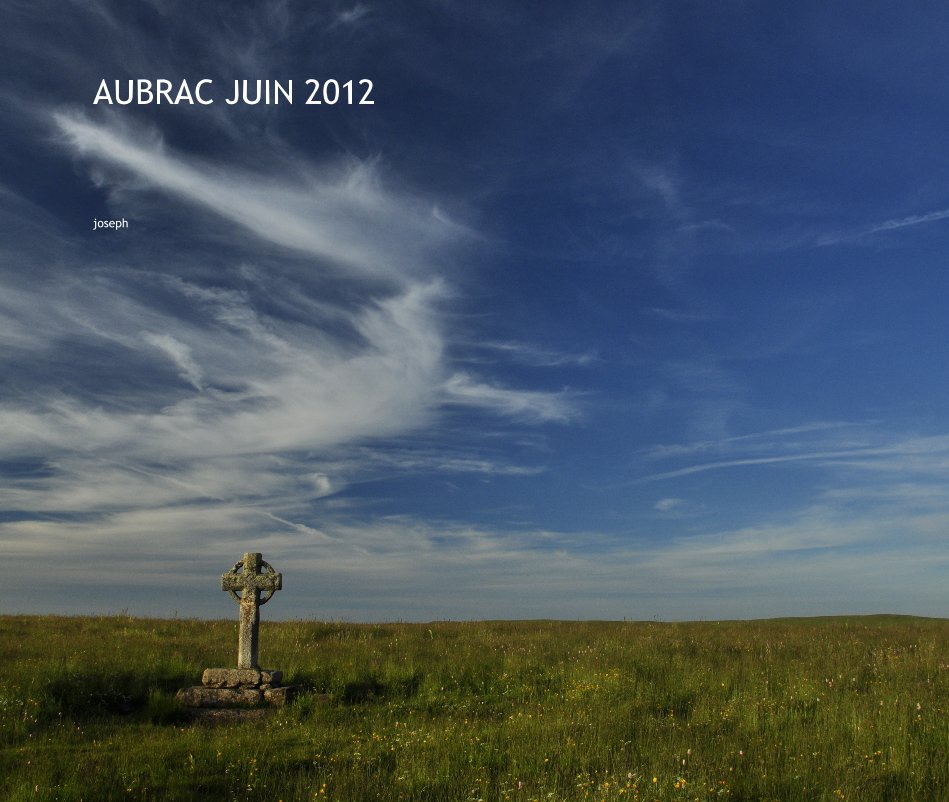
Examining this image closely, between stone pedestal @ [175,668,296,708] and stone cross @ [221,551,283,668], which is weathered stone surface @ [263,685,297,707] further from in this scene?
stone cross @ [221,551,283,668]

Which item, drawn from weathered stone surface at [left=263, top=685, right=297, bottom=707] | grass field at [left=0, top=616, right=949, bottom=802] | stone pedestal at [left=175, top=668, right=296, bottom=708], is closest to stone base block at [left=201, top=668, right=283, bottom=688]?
stone pedestal at [left=175, top=668, right=296, bottom=708]

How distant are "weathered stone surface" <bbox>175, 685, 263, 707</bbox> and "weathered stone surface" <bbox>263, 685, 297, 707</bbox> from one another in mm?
154

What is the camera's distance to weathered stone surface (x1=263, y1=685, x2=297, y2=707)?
15.6 m

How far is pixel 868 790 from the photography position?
29.2 feet

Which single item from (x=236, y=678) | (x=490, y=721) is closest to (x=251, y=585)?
(x=236, y=678)

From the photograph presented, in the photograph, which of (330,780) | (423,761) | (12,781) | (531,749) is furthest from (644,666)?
(12,781)

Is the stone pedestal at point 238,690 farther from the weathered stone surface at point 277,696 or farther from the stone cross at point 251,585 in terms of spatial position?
the stone cross at point 251,585

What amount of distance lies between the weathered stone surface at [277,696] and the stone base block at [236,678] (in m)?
0.25

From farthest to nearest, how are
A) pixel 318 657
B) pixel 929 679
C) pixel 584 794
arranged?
pixel 318 657
pixel 929 679
pixel 584 794

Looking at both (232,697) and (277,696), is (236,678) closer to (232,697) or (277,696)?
(232,697)

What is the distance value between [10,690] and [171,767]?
617 cm

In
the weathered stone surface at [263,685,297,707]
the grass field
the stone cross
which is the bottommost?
the weathered stone surface at [263,685,297,707]

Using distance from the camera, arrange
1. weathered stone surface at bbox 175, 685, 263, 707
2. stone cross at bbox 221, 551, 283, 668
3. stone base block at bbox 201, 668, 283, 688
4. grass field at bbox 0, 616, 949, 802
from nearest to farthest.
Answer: grass field at bbox 0, 616, 949, 802 → weathered stone surface at bbox 175, 685, 263, 707 → stone base block at bbox 201, 668, 283, 688 → stone cross at bbox 221, 551, 283, 668

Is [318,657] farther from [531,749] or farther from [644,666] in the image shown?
[531,749]
